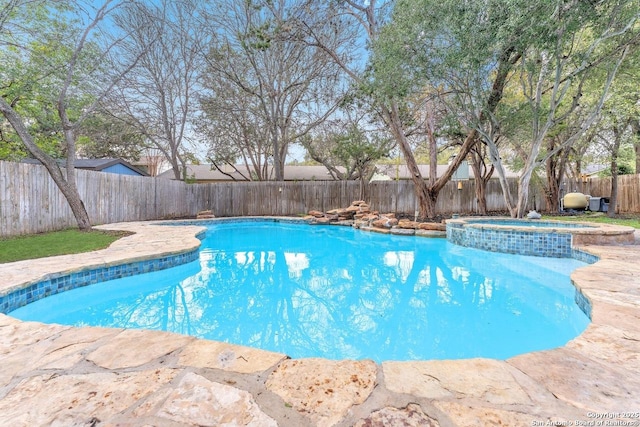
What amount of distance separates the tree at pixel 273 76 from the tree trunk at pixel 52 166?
6297 millimetres

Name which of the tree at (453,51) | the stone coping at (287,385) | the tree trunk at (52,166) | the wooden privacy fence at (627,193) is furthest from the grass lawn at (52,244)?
the wooden privacy fence at (627,193)

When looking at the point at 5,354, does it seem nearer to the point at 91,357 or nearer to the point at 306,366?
the point at 91,357

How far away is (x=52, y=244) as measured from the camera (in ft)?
16.9

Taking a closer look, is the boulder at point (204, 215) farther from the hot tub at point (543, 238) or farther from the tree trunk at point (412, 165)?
the hot tub at point (543, 238)

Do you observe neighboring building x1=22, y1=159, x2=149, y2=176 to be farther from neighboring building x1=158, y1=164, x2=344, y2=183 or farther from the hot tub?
the hot tub

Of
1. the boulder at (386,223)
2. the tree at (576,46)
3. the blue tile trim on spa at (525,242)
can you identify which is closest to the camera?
the blue tile trim on spa at (525,242)

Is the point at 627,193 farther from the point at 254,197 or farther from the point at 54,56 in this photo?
the point at 54,56

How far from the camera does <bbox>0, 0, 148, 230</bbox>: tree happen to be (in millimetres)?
6262

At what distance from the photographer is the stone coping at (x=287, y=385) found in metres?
1.16

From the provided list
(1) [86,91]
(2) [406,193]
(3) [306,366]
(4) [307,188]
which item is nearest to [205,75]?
(1) [86,91]

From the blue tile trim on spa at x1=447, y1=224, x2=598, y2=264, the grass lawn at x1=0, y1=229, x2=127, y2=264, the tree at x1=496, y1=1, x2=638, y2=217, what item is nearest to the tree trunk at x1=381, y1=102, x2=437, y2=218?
the tree at x1=496, y1=1, x2=638, y2=217

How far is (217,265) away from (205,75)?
33.7 feet

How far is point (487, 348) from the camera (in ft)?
7.91

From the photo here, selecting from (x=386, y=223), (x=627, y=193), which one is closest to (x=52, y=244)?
(x=386, y=223)
